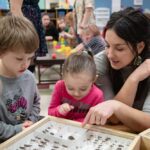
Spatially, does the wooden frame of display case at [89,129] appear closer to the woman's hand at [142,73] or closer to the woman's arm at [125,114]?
the woman's arm at [125,114]

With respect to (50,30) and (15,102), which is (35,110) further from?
(50,30)

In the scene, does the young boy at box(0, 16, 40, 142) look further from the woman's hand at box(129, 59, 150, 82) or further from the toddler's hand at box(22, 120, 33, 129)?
the woman's hand at box(129, 59, 150, 82)

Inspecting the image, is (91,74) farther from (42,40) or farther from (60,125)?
(42,40)

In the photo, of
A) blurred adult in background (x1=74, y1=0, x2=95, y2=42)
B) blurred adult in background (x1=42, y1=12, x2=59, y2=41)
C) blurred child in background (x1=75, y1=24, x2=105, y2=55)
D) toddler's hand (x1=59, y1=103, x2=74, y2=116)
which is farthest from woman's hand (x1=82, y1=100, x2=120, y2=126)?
blurred adult in background (x1=42, y1=12, x2=59, y2=41)

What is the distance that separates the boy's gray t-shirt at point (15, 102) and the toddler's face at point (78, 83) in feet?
0.68

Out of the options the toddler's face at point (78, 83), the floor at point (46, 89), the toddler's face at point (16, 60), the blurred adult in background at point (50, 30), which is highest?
the toddler's face at point (16, 60)

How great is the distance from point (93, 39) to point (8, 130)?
2.27 meters

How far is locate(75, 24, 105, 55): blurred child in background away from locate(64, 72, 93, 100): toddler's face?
1889 mm

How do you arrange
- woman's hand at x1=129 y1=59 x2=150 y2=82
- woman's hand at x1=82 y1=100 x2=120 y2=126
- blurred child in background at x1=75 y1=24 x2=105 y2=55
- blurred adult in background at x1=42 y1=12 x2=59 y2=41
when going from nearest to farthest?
woman's hand at x1=82 y1=100 x2=120 y2=126 → woman's hand at x1=129 y1=59 x2=150 y2=82 → blurred child in background at x1=75 y1=24 x2=105 y2=55 → blurred adult in background at x1=42 y1=12 x2=59 y2=41

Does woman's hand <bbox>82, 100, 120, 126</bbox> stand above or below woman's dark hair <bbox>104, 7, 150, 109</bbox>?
below

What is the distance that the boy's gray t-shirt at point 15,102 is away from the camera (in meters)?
1.22

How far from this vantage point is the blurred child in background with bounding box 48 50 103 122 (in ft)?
4.06

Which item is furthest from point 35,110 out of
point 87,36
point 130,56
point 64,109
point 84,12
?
point 84,12

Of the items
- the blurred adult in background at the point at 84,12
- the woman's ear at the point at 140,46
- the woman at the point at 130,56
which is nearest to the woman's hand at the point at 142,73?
the woman at the point at 130,56
